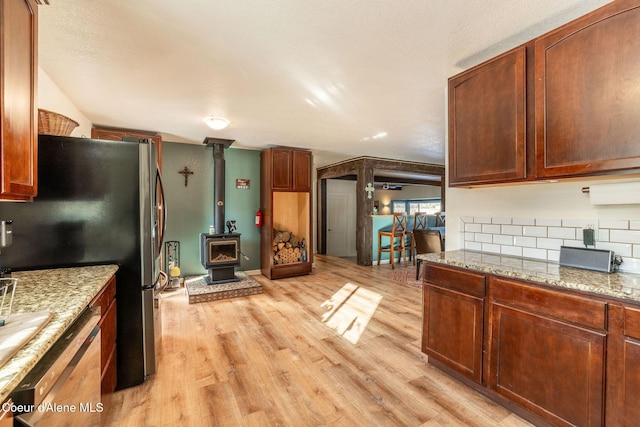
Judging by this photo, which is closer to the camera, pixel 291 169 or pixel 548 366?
pixel 548 366

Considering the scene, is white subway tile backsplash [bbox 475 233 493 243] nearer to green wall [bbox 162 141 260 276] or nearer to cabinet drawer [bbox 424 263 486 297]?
cabinet drawer [bbox 424 263 486 297]

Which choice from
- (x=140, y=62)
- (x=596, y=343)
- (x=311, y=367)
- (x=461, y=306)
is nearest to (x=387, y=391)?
(x=311, y=367)

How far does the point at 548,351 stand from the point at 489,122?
144 cm

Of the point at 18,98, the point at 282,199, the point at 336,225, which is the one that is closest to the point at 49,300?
the point at 18,98

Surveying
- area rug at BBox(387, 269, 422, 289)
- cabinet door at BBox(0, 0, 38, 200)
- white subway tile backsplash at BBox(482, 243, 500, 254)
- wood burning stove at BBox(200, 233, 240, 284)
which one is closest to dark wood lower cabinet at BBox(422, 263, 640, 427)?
white subway tile backsplash at BBox(482, 243, 500, 254)

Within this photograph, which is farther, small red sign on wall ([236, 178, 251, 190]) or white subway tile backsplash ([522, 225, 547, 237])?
small red sign on wall ([236, 178, 251, 190])

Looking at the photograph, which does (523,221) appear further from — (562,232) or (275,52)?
(275,52)

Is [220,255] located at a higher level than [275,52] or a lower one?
lower

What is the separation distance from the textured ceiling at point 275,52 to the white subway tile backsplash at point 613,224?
4.11ft

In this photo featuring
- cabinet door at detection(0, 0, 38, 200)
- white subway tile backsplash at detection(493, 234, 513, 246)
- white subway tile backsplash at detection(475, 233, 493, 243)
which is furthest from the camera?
white subway tile backsplash at detection(475, 233, 493, 243)

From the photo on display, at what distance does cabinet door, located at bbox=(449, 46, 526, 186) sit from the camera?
176 centimetres

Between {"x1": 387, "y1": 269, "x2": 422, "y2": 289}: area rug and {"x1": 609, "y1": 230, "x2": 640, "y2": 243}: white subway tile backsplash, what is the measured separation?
2.91 metres

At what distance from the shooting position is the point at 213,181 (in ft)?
15.9

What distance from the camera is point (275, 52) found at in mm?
1943
